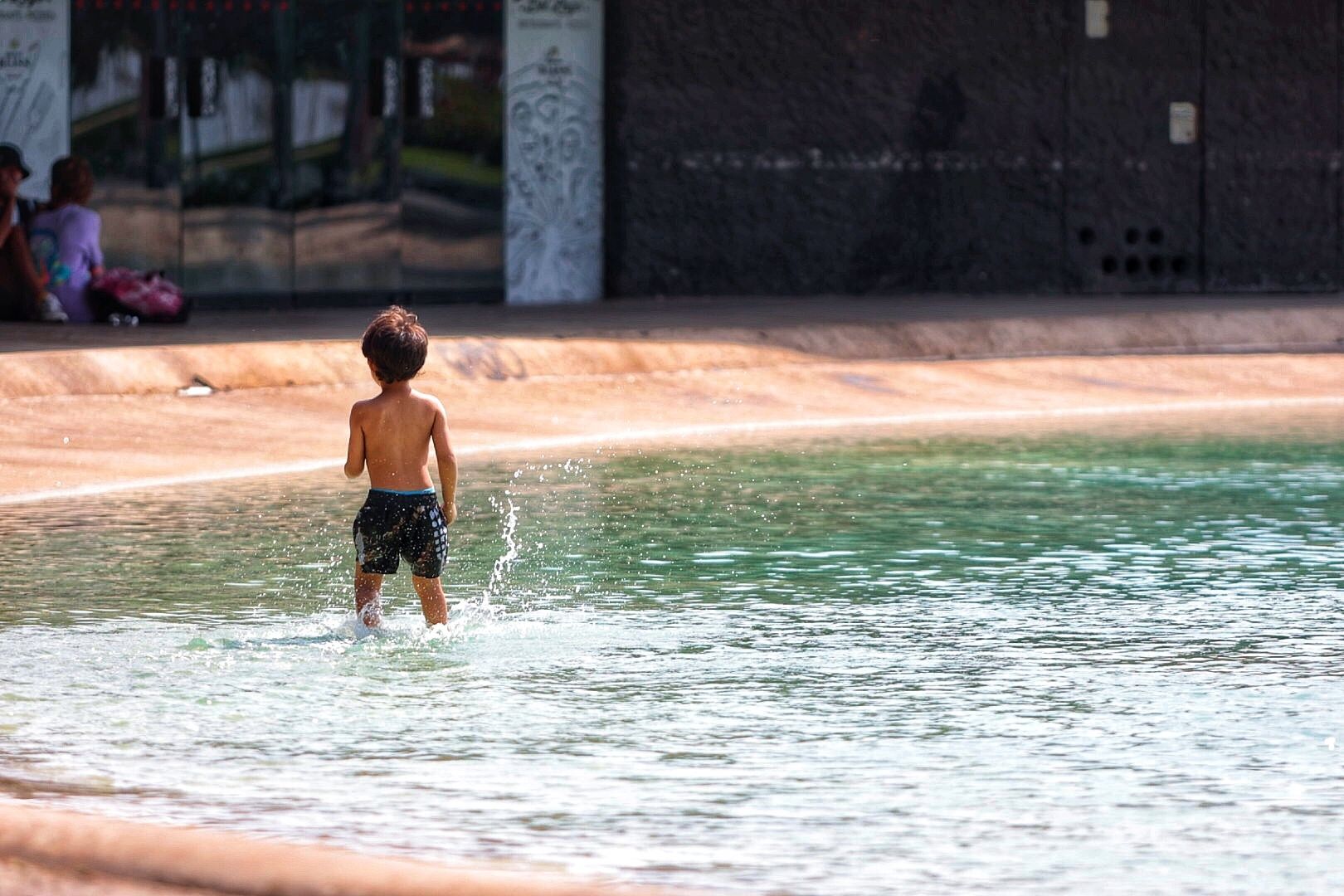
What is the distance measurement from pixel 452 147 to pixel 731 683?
11.8 metres

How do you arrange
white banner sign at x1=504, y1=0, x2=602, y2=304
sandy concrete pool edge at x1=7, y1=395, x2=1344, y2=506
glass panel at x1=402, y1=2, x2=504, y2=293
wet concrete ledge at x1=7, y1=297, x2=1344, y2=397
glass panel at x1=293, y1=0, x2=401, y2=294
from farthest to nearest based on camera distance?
white banner sign at x1=504, y1=0, x2=602, y2=304, glass panel at x1=402, y1=2, x2=504, y2=293, glass panel at x1=293, y1=0, x2=401, y2=294, wet concrete ledge at x1=7, y1=297, x2=1344, y2=397, sandy concrete pool edge at x1=7, y1=395, x2=1344, y2=506

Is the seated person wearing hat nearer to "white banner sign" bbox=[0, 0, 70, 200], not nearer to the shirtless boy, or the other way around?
"white banner sign" bbox=[0, 0, 70, 200]

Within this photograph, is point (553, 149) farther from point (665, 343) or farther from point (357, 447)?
point (357, 447)

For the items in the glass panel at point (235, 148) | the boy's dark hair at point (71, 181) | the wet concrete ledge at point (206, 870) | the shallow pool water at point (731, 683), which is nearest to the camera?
the wet concrete ledge at point (206, 870)

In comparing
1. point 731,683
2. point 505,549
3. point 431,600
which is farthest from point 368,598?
point 505,549

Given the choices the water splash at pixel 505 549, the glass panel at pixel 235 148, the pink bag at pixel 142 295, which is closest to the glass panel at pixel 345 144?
the glass panel at pixel 235 148

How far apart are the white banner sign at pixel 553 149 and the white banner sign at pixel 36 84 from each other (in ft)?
10.3

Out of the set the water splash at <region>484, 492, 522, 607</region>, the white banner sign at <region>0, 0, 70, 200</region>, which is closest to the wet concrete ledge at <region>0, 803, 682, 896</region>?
the water splash at <region>484, 492, 522, 607</region>

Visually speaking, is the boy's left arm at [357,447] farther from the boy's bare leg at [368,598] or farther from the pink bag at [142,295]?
the pink bag at [142,295]

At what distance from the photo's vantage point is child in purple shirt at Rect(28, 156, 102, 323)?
14016 millimetres

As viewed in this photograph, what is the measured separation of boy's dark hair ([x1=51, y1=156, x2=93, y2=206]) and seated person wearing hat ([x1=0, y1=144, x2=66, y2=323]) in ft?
0.69

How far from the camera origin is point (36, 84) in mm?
15688

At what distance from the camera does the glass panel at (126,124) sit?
51.8 ft

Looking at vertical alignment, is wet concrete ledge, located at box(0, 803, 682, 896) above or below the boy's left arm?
below
